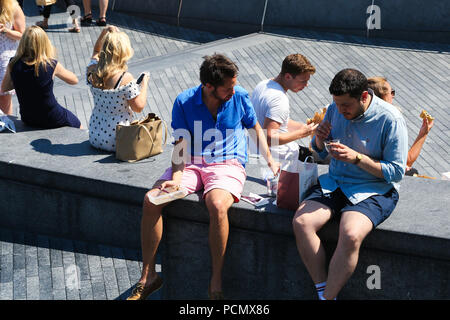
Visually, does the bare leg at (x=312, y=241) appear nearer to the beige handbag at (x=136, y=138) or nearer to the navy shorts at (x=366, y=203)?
the navy shorts at (x=366, y=203)

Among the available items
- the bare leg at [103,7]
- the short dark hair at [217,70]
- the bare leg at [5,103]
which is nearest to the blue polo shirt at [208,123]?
the short dark hair at [217,70]

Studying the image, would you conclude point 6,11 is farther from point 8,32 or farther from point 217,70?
point 217,70

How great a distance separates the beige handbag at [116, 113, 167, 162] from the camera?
5.48 m

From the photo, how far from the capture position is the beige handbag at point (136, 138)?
548 centimetres

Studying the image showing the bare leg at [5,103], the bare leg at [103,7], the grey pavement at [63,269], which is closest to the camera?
the grey pavement at [63,269]

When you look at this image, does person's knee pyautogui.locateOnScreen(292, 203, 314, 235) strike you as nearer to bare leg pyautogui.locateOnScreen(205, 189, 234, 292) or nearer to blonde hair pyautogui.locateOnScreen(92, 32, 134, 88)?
bare leg pyautogui.locateOnScreen(205, 189, 234, 292)

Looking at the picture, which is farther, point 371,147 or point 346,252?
point 371,147

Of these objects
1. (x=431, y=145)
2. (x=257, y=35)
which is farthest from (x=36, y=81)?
(x=257, y=35)

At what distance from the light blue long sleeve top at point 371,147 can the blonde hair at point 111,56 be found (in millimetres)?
2031

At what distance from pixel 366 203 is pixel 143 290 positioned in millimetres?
1587

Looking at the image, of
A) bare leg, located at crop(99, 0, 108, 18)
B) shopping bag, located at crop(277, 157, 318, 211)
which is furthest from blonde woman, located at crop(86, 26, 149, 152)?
bare leg, located at crop(99, 0, 108, 18)

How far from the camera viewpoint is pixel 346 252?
3998mm

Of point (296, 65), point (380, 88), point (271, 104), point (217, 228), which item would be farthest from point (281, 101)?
point (217, 228)

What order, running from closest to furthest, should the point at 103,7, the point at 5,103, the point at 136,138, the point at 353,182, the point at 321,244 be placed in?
the point at 321,244 → the point at 353,182 → the point at 136,138 → the point at 5,103 → the point at 103,7
